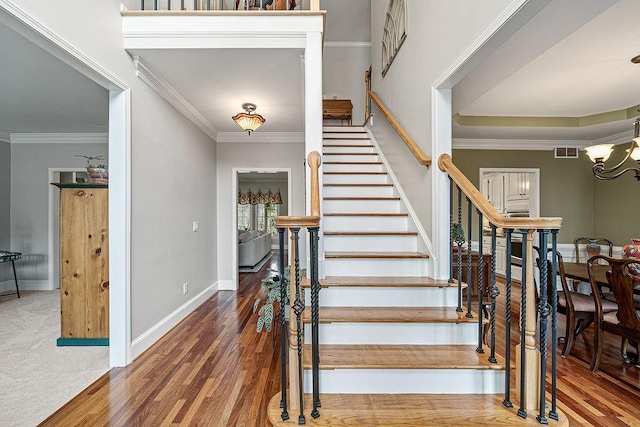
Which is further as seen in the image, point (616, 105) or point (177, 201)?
point (616, 105)

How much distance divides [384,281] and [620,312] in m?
1.78

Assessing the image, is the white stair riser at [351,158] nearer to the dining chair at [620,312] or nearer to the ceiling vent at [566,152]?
the dining chair at [620,312]

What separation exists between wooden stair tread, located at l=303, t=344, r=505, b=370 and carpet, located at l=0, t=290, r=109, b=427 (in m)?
1.72

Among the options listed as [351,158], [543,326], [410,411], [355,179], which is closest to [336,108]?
[351,158]

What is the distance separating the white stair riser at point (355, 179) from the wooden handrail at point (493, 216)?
1470mm

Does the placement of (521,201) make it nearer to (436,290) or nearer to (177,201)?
(436,290)

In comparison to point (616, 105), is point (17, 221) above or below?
below

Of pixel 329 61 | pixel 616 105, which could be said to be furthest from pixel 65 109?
pixel 616 105

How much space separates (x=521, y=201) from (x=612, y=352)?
4.35 meters

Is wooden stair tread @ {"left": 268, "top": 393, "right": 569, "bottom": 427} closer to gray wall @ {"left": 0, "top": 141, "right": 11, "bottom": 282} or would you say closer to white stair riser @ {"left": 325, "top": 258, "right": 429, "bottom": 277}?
white stair riser @ {"left": 325, "top": 258, "right": 429, "bottom": 277}

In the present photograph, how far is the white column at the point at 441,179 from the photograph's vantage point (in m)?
2.54

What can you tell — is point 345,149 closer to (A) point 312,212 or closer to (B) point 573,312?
(A) point 312,212

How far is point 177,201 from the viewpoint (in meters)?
3.67

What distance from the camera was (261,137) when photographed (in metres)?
5.19
